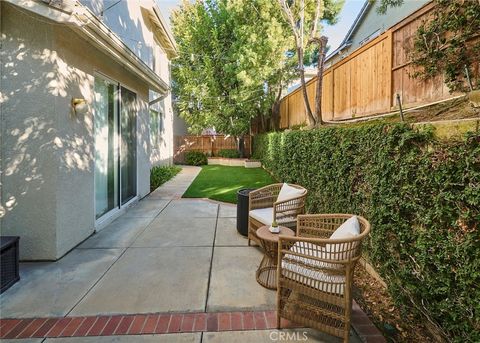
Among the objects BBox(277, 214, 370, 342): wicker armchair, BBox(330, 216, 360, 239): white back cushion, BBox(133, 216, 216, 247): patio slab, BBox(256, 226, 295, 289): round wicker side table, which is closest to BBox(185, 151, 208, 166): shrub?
BBox(133, 216, 216, 247): patio slab

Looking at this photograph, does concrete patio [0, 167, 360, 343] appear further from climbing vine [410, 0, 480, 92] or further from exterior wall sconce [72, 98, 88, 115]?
climbing vine [410, 0, 480, 92]

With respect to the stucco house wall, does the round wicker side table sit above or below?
below

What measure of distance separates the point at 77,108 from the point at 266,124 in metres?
13.1

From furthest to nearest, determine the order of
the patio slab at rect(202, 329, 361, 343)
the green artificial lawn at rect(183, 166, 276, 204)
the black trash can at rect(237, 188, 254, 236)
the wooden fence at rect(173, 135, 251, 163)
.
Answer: the wooden fence at rect(173, 135, 251, 163) < the green artificial lawn at rect(183, 166, 276, 204) < the black trash can at rect(237, 188, 254, 236) < the patio slab at rect(202, 329, 361, 343)

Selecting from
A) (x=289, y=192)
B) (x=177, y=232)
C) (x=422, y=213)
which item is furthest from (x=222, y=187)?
(x=422, y=213)

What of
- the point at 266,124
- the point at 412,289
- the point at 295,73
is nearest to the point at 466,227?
the point at 412,289

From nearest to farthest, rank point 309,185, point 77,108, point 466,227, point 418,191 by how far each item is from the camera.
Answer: point 466,227, point 418,191, point 77,108, point 309,185

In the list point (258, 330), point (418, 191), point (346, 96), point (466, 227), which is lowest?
point (258, 330)

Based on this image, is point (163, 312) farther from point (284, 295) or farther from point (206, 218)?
point (206, 218)

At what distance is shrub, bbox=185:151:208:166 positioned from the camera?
1870 centimetres

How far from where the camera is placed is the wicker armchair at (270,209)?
433 cm

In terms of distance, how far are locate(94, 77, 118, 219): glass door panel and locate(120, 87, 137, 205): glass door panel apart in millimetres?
365

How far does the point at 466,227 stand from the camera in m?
2.04

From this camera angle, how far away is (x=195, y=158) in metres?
18.8
